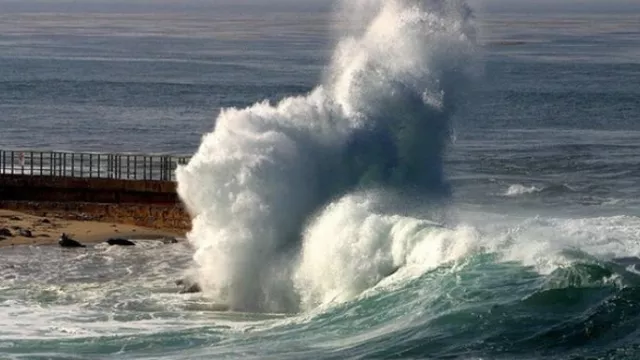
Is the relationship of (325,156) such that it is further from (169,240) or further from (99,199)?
(99,199)

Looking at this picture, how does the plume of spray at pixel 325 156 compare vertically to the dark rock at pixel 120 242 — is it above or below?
above

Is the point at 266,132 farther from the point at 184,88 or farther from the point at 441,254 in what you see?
the point at 184,88

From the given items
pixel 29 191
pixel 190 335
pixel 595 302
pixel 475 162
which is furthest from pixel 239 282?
pixel 475 162

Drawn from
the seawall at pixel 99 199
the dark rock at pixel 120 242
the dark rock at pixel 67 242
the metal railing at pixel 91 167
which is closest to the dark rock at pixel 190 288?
the dark rock at pixel 120 242

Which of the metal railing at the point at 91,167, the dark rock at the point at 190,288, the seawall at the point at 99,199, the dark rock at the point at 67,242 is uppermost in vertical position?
the metal railing at the point at 91,167

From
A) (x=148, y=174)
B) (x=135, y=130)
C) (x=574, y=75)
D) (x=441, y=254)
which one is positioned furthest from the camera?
(x=574, y=75)

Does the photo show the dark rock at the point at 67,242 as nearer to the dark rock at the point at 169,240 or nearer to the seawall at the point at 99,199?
the dark rock at the point at 169,240

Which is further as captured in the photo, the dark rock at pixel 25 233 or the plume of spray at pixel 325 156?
the dark rock at pixel 25 233

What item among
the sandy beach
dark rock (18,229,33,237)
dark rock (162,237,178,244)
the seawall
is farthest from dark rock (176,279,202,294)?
the seawall
